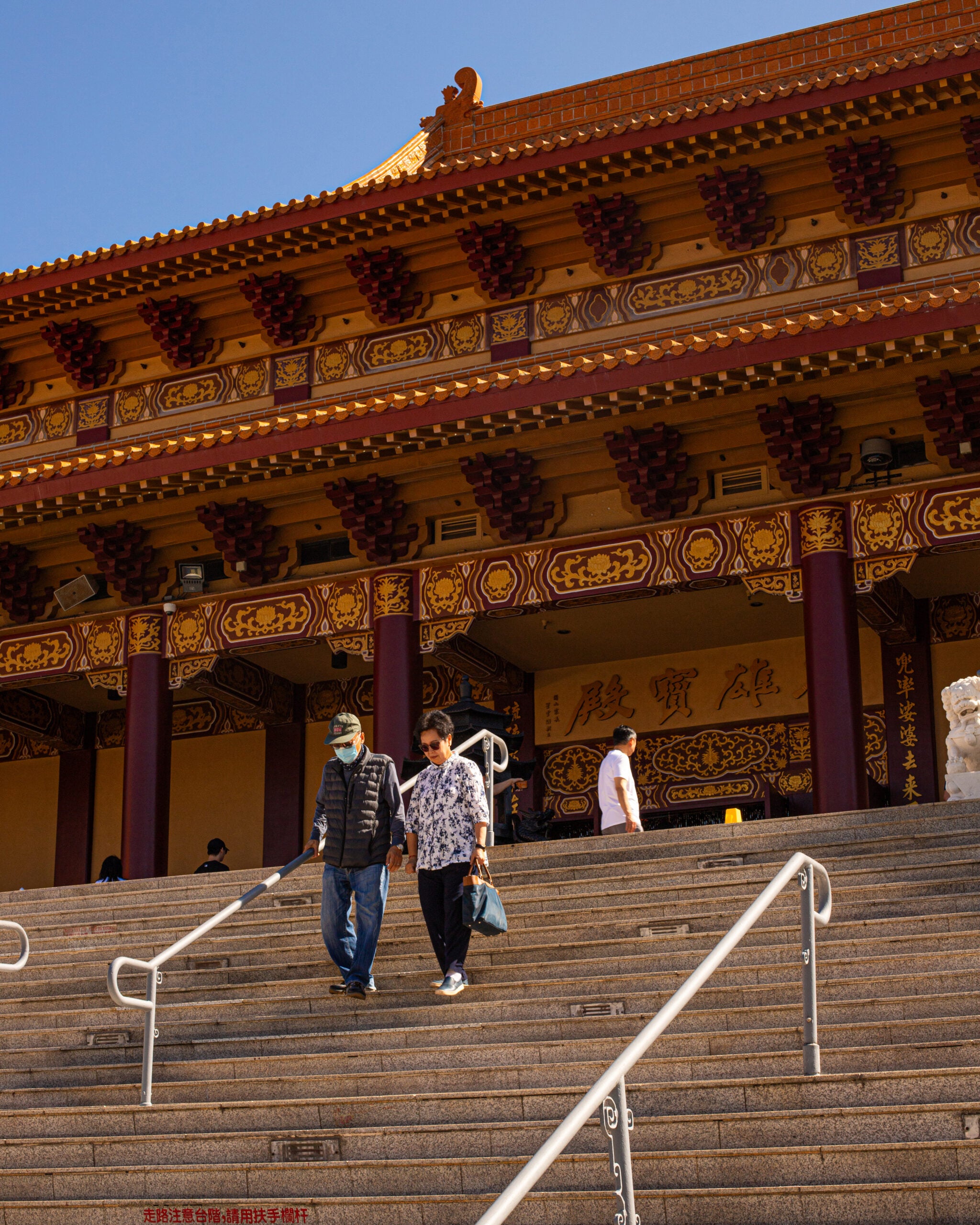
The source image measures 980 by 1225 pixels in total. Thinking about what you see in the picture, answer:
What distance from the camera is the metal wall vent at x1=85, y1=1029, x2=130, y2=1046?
8797mm

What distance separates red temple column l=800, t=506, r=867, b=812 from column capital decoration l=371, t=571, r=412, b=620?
382 cm

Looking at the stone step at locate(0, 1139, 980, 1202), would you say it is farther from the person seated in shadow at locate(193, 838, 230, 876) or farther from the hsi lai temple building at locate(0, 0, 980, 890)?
the person seated in shadow at locate(193, 838, 230, 876)

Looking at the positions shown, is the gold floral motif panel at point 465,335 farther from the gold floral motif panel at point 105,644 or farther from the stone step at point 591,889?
the stone step at point 591,889

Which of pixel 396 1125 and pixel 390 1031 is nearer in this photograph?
pixel 396 1125

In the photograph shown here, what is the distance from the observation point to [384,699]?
1520 cm

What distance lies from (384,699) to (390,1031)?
7409 millimetres

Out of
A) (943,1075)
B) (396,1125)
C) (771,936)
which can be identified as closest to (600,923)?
(771,936)

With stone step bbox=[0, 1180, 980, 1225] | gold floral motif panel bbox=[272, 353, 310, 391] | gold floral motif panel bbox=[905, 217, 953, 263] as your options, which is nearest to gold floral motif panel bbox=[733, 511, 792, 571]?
gold floral motif panel bbox=[905, 217, 953, 263]

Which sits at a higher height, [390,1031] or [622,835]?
[622,835]

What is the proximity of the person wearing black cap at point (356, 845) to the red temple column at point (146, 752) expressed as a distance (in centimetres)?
709

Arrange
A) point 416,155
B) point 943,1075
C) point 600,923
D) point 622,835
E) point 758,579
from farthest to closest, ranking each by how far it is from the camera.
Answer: point 416,155, point 758,579, point 622,835, point 600,923, point 943,1075

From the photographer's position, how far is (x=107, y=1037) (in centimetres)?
885

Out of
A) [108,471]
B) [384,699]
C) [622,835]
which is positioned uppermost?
[108,471]

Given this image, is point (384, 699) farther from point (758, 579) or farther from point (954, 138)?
point (954, 138)
